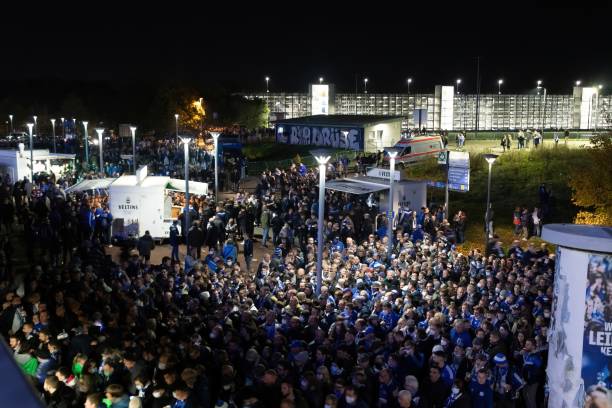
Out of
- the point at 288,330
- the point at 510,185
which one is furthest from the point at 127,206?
the point at 510,185

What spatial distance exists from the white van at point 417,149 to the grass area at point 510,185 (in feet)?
2.49

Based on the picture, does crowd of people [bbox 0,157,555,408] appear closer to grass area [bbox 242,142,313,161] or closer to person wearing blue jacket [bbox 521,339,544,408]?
person wearing blue jacket [bbox 521,339,544,408]

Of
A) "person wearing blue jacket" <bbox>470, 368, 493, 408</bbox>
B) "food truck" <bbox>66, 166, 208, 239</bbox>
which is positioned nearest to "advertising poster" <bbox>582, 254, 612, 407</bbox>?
"person wearing blue jacket" <bbox>470, 368, 493, 408</bbox>

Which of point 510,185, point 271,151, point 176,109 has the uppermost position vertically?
point 176,109

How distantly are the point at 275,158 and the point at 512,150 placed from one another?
57.6 ft

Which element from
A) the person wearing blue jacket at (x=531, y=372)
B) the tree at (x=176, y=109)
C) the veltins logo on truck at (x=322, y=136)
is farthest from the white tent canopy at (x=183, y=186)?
the tree at (x=176, y=109)

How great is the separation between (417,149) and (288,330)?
27449 mm

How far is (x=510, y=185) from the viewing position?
32250mm

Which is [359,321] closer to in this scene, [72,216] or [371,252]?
[371,252]

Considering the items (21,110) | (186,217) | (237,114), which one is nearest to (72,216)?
(186,217)

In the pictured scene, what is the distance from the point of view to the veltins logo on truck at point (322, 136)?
43312mm

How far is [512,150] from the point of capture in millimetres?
38844

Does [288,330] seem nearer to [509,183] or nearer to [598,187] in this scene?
[598,187]

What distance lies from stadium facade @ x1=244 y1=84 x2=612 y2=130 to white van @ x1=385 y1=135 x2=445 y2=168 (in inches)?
1046
